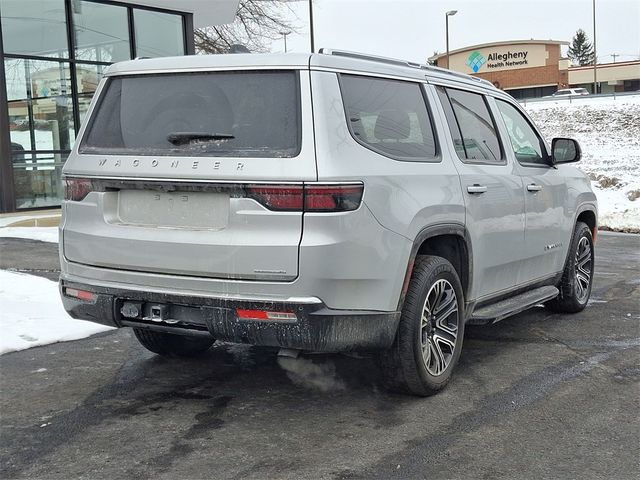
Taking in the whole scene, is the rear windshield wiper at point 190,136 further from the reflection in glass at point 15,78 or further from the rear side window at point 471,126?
the reflection in glass at point 15,78

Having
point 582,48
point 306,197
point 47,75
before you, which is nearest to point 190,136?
point 306,197

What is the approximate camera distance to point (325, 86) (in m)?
3.77

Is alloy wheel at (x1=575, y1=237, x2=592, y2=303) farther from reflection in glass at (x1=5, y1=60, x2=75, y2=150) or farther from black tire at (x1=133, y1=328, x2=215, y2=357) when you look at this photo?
reflection in glass at (x1=5, y1=60, x2=75, y2=150)

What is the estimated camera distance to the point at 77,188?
13.8ft

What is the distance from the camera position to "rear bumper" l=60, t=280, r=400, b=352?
362cm

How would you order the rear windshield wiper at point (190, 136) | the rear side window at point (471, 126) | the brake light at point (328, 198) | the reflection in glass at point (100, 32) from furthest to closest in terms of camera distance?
the reflection in glass at point (100, 32) < the rear side window at point (471, 126) < the rear windshield wiper at point (190, 136) < the brake light at point (328, 198)

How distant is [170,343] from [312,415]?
4.77 ft

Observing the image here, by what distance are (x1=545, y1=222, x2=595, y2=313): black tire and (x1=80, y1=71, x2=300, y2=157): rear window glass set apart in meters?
3.58

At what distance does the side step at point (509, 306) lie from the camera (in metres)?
4.83

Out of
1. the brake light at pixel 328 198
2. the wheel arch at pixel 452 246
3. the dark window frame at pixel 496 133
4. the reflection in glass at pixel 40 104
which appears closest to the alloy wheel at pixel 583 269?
the dark window frame at pixel 496 133

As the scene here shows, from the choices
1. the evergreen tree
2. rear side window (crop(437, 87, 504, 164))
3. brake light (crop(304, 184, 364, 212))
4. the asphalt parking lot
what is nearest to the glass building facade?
the asphalt parking lot

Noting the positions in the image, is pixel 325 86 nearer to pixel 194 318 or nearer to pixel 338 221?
pixel 338 221

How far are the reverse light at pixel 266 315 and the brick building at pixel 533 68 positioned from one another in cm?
6660

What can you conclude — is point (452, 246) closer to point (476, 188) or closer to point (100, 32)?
point (476, 188)
